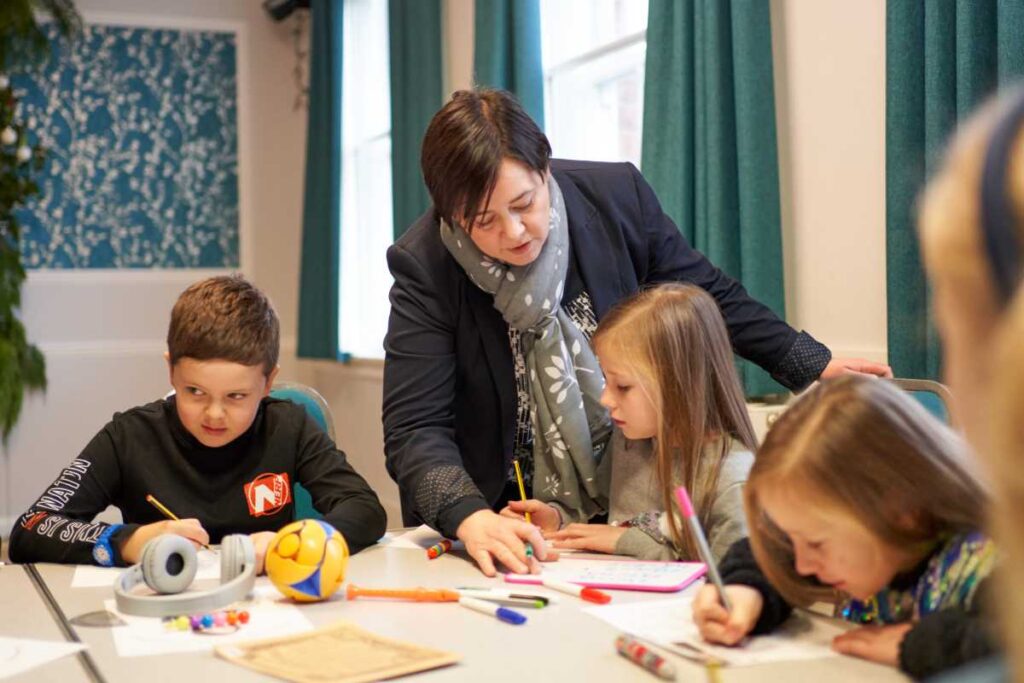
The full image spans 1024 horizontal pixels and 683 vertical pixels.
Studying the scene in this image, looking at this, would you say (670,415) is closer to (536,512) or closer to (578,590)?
(536,512)

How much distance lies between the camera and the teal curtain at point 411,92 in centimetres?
449

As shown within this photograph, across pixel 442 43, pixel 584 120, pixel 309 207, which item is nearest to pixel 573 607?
pixel 584 120

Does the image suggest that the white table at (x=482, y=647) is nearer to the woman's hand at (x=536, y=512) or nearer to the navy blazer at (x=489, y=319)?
the woman's hand at (x=536, y=512)

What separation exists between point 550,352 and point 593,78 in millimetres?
2121

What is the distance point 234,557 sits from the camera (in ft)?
4.83

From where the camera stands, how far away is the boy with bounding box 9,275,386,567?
194cm

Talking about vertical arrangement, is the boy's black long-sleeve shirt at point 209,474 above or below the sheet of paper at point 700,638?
above

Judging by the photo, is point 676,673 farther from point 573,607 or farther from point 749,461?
point 749,461

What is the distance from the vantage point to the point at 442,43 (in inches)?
181

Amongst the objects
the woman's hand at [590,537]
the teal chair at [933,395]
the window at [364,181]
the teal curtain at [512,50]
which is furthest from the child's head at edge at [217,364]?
the window at [364,181]

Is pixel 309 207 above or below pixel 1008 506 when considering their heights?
above

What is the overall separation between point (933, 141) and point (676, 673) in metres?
1.51

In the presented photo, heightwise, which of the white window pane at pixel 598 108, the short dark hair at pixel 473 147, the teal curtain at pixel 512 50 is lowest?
the short dark hair at pixel 473 147

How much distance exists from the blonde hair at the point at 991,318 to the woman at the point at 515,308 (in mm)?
1286
